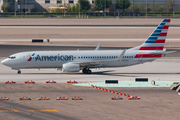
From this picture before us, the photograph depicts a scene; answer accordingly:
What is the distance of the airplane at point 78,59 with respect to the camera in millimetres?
49469

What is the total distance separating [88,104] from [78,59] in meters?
20.3

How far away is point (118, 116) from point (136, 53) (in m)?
25.7

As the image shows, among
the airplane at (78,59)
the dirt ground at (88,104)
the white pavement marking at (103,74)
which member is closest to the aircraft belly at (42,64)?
the airplane at (78,59)

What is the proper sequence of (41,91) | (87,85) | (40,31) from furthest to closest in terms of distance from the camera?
(40,31)
(87,85)
(41,91)

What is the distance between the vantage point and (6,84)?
40375 millimetres

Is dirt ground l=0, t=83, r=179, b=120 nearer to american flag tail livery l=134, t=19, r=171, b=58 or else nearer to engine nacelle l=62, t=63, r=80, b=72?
engine nacelle l=62, t=63, r=80, b=72

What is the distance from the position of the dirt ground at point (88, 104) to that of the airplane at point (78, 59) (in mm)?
10137

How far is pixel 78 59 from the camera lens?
50031 mm

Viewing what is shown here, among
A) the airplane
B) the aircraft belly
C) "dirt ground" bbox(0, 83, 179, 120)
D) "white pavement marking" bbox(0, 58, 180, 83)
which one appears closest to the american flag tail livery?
the airplane

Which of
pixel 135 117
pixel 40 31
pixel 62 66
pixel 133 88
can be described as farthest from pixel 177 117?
pixel 40 31

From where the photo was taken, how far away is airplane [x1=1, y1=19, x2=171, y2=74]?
49.5m

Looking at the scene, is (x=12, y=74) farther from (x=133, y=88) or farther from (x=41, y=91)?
(x=133, y=88)

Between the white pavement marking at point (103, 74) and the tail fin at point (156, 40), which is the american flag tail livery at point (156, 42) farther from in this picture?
the white pavement marking at point (103, 74)

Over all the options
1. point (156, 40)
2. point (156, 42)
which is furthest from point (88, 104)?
point (156, 40)
